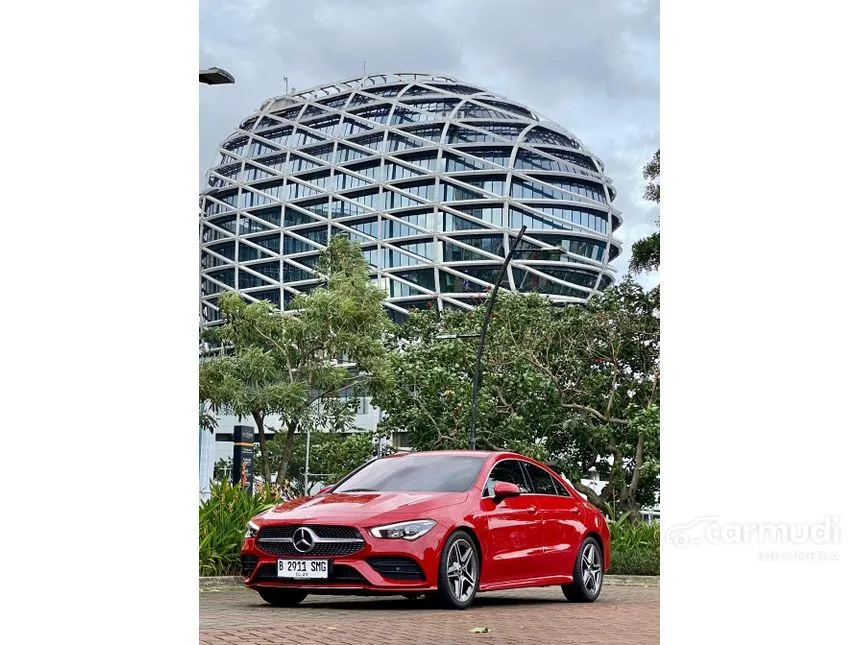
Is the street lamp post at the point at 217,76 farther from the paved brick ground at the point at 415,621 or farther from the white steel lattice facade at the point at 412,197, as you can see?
the white steel lattice facade at the point at 412,197

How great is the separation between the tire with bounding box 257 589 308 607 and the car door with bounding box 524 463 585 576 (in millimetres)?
1848

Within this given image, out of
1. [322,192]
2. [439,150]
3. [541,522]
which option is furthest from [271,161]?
[541,522]

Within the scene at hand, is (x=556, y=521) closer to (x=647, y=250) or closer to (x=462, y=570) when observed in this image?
(x=462, y=570)

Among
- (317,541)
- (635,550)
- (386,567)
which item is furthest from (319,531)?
(635,550)

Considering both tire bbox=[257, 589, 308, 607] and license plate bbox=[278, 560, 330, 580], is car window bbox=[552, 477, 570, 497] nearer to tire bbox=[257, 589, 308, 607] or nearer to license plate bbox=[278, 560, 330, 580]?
tire bbox=[257, 589, 308, 607]

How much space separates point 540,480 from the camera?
33.6 feet

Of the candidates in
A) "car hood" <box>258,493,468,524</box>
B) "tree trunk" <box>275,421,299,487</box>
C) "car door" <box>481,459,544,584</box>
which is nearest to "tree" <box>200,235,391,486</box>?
"tree trunk" <box>275,421,299,487</box>

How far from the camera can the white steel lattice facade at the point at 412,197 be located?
11506 cm

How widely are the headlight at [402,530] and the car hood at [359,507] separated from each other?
0.23ft

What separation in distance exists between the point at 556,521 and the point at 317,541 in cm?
219

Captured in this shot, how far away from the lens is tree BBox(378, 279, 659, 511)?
27.3 m
